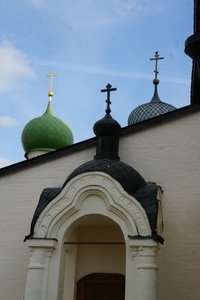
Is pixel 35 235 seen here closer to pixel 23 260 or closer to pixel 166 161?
Result: pixel 23 260

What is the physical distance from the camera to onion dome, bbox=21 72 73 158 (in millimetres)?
15977

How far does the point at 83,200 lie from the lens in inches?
293

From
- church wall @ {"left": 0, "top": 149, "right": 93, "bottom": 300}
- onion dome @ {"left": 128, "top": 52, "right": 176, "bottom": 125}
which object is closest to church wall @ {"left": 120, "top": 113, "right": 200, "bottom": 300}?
church wall @ {"left": 0, "top": 149, "right": 93, "bottom": 300}

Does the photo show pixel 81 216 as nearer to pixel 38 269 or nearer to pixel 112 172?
pixel 112 172

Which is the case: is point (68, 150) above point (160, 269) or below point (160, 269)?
above

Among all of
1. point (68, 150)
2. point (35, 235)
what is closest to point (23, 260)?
point (35, 235)

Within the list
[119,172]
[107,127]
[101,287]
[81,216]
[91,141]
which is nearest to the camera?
[81,216]

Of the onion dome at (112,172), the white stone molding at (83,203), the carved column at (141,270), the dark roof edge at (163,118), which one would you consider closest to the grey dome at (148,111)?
the dark roof edge at (163,118)

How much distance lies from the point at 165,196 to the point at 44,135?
28.1ft

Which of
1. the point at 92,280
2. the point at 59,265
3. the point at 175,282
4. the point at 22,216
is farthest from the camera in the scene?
the point at 22,216

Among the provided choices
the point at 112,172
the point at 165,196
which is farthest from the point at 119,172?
the point at 165,196

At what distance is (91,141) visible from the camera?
29.5ft

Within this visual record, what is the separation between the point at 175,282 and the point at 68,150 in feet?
10.6

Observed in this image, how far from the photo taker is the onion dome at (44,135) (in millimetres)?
15977
